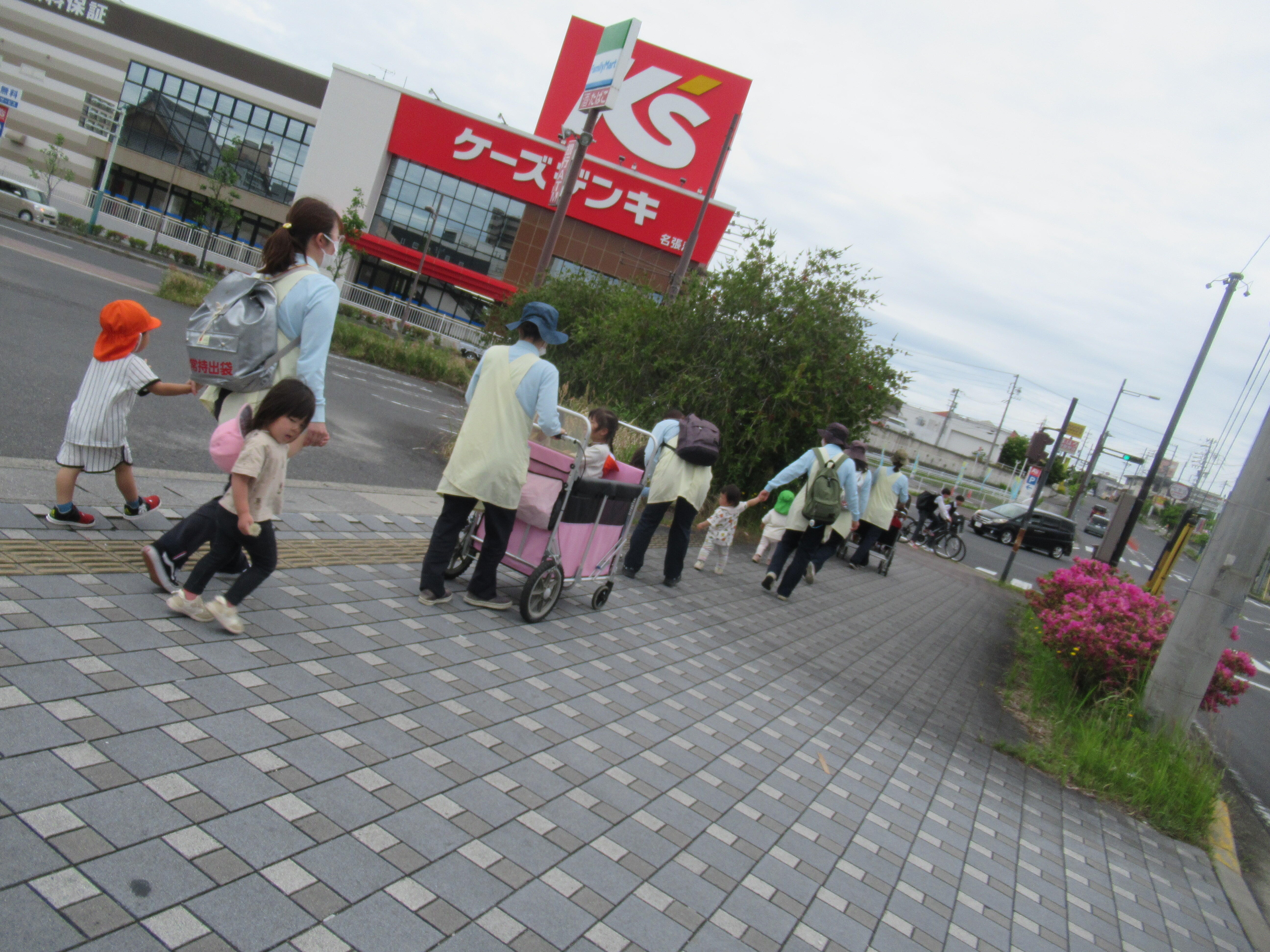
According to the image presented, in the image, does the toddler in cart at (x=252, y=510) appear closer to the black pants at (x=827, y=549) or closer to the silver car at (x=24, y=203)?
the black pants at (x=827, y=549)

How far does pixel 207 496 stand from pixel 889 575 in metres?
12.0

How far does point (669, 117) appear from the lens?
4228 cm

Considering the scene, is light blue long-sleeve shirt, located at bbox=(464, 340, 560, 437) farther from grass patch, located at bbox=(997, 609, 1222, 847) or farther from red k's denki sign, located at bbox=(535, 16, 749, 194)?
red k's denki sign, located at bbox=(535, 16, 749, 194)

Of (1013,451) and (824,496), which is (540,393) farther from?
(1013,451)

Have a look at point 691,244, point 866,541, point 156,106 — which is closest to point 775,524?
point 866,541

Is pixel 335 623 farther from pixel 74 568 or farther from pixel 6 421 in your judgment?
pixel 6 421

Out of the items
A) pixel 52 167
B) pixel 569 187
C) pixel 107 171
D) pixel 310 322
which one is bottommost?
pixel 310 322

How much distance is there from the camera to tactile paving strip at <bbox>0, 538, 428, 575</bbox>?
376 centimetres

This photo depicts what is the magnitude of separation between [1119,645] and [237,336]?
6.91 meters

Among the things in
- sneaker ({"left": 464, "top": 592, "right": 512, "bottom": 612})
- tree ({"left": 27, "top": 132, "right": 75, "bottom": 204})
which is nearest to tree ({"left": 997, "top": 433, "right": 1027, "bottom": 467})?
tree ({"left": 27, "top": 132, "right": 75, "bottom": 204})

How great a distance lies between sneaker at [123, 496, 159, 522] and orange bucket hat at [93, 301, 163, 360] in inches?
33.6

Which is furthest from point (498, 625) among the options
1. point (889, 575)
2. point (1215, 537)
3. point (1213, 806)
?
point (889, 575)

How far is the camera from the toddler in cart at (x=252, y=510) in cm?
374

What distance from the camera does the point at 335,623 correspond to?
430 centimetres
